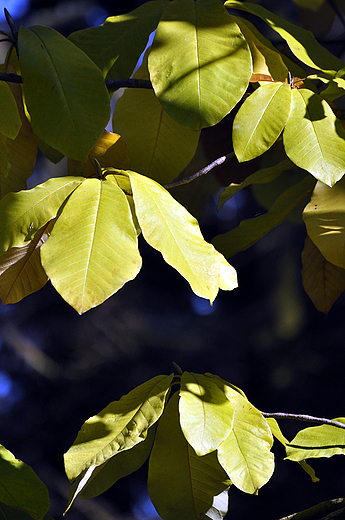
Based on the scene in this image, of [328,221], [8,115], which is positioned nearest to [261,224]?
[328,221]

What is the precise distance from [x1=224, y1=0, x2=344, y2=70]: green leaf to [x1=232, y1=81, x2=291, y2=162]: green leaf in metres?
0.07

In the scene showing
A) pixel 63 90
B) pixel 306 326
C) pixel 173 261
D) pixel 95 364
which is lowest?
pixel 306 326

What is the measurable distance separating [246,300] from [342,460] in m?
0.34

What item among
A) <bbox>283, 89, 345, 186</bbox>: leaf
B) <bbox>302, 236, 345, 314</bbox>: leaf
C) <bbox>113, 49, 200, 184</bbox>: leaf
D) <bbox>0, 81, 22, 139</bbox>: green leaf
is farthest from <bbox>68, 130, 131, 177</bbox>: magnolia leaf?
<bbox>302, 236, 345, 314</bbox>: leaf

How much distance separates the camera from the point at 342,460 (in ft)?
2.35

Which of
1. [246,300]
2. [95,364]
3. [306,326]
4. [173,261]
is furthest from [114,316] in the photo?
[173,261]

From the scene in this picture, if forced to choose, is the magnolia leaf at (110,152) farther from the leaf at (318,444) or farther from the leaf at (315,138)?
the leaf at (318,444)

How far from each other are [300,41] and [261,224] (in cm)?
23

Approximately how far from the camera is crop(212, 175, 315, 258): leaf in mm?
535

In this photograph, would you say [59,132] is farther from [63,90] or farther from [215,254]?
[215,254]

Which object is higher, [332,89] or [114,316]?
[332,89]

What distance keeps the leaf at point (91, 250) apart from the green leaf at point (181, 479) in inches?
11.5

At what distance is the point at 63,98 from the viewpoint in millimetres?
392

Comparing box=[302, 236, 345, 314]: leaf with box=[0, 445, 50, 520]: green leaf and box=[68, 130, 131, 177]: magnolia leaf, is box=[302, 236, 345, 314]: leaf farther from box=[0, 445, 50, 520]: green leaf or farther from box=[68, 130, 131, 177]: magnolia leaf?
box=[0, 445, 50, 520]: green leaf
